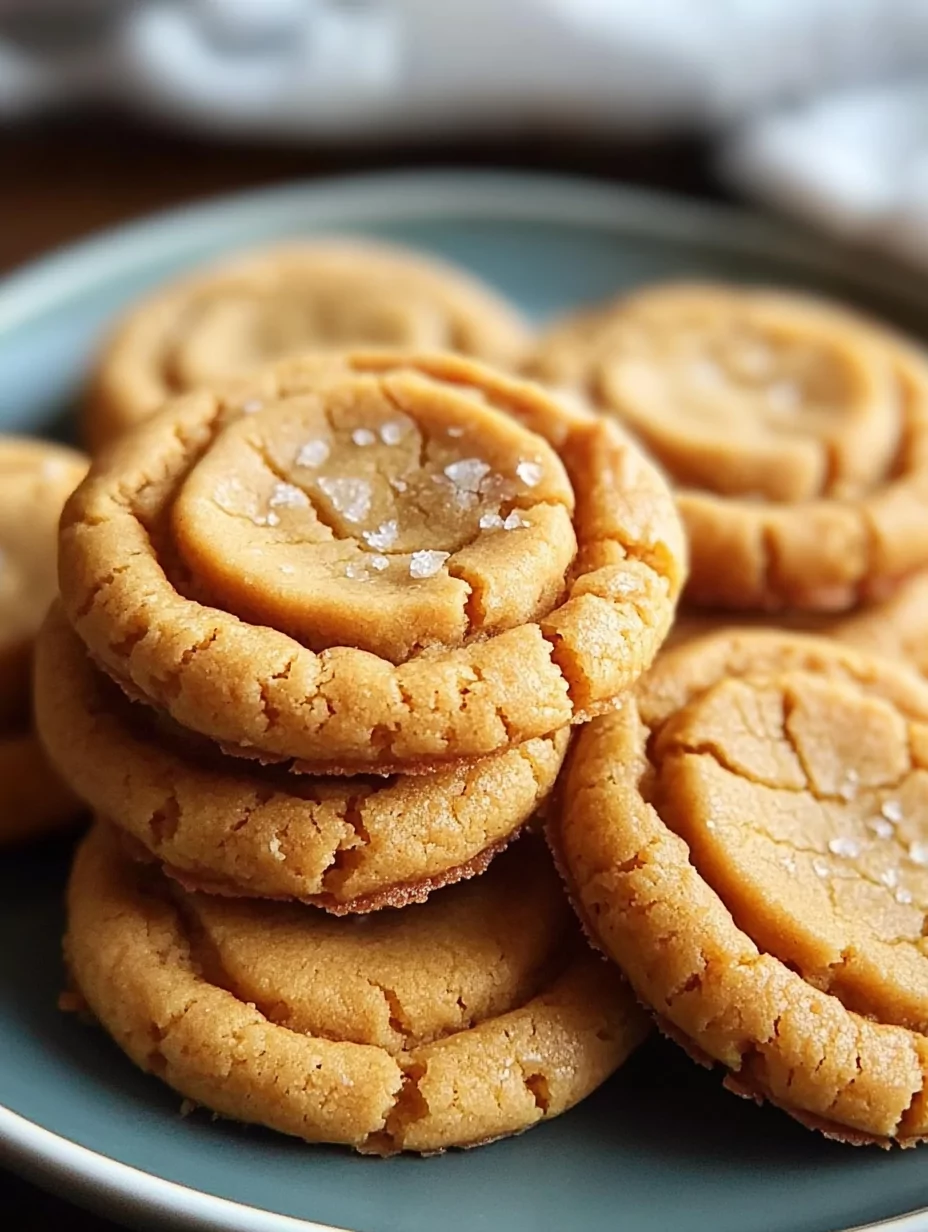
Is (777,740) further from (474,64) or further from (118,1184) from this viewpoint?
(474,64)

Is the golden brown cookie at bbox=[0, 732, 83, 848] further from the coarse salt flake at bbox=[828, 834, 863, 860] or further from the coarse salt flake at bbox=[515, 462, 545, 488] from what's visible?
the coarse salt flake at bbox=[828, 834, 863, 860]

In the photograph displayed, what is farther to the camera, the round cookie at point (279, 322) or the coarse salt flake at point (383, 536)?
the round cookie at point (279, 322)

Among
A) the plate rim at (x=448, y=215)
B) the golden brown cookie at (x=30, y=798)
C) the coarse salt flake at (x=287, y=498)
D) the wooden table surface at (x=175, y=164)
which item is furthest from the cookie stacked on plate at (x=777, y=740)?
the wooden table surface at (x=175, y=164)

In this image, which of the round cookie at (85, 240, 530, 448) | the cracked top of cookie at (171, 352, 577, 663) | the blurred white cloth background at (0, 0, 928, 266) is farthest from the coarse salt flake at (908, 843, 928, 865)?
the blurred white cloth background at (0, 0, 928, 266)

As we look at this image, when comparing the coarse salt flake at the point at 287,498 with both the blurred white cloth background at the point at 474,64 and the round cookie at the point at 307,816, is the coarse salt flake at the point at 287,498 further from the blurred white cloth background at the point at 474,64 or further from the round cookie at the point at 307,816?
the blurred white cloth background at the point at 474,64

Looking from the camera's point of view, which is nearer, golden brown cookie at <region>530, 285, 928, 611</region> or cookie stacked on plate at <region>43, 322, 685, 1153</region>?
cookie stacked on plate at <region>43, 322, 685, 1153</region>

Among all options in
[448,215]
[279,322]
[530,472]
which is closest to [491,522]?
[530,472]
